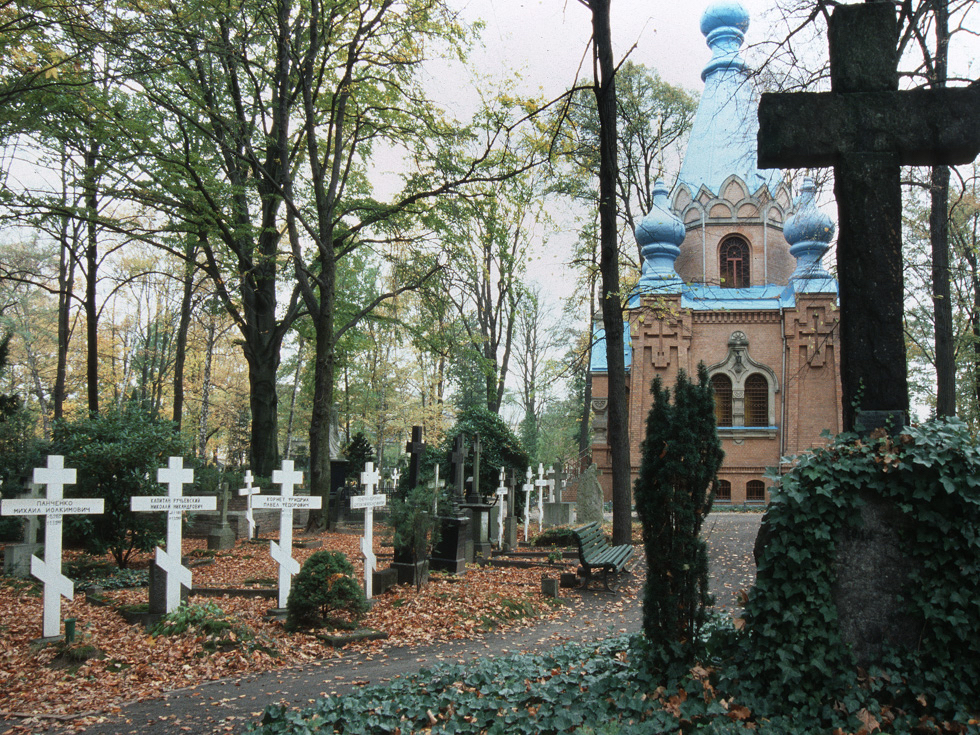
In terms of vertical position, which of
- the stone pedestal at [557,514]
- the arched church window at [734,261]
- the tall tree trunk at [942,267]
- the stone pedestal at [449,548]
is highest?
the arched church window at [734,261]

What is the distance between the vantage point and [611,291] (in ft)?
41.4

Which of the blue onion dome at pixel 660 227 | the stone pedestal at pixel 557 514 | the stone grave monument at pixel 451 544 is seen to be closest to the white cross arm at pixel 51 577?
the stone grave monument at pixel 451 544

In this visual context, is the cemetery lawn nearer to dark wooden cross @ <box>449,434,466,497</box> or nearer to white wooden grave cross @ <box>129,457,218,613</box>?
white wooden grave cross @ <box>129,457,218,613</box>

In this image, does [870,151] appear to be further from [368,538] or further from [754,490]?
[754,490]

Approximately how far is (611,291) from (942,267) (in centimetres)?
659

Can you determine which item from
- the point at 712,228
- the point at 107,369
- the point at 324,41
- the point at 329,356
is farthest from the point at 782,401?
the point at 107,369

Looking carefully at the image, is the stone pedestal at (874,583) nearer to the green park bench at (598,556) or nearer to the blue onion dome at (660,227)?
the green park bench at (598,556)

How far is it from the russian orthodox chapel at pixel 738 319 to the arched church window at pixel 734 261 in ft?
0.13

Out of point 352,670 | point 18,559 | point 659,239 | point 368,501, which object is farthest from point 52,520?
point 659,239

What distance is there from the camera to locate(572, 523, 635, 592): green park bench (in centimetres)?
1057

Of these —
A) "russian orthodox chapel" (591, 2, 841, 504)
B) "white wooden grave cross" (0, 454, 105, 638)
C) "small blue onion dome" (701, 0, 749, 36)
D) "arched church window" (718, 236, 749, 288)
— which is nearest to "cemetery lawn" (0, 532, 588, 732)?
"white wooden grave cross" (0, 454, 105, 638)

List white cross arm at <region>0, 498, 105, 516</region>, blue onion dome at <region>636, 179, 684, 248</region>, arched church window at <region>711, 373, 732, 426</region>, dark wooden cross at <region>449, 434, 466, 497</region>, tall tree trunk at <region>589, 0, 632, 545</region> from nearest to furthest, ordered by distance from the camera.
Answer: white cross arm at <region>0, 498, 105, 516</region> < tall tree trunk at <region>589, 0, 632, 545</region> < dark wooden cross at <region>449, 434, 466, 497</region> < blue onion dome at <region>636, 179, 684, 248</region> < arched church window at <region>711, 373, 732, 426</region>

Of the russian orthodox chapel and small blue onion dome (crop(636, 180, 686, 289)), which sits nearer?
the russian orthodox chapel

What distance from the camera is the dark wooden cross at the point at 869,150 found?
15.8 feet
